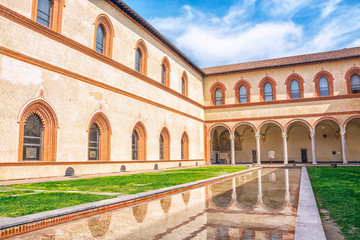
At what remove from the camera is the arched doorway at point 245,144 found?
34625 millimetres

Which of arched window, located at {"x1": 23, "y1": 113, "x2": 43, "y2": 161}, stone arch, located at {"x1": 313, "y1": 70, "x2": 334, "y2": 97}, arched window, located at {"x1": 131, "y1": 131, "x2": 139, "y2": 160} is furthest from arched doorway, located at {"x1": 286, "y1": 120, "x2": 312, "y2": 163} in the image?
arched window, located at {"x1": 23, "y1": 113, "x2": 43, "y2": 161}

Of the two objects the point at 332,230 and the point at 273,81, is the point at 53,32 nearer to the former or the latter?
the point at 332,230

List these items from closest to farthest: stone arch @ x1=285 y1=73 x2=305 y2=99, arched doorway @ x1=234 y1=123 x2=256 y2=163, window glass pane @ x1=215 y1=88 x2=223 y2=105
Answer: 1. stone arch @ x1=285 y1=73 x2=305 y2=99
2. window glass pane @ x1=215 y1=88 x2=223 y2=105
3. arched doorway @ x1=234 y1=123 x2=256 y2=163

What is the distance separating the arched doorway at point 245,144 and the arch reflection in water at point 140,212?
2894cm

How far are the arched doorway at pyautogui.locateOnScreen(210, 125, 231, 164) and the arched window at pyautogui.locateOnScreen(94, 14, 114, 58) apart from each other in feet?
62.7

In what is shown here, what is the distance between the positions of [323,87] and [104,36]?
68.8 feet

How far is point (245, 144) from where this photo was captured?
3506cm

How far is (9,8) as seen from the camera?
11.5 meters

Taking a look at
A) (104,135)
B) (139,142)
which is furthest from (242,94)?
(104,135)

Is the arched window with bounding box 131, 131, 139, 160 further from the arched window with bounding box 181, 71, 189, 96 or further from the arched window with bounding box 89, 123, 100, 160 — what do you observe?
the arched window with bounding box 181, 71, 189, 96

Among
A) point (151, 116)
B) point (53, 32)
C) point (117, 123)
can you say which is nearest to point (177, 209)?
point (53, 32)

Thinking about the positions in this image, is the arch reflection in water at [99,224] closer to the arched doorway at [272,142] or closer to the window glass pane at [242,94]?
the window glass pane at [242,94]

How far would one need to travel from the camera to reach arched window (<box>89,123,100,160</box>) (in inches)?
617

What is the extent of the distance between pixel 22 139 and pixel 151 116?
10.2m
